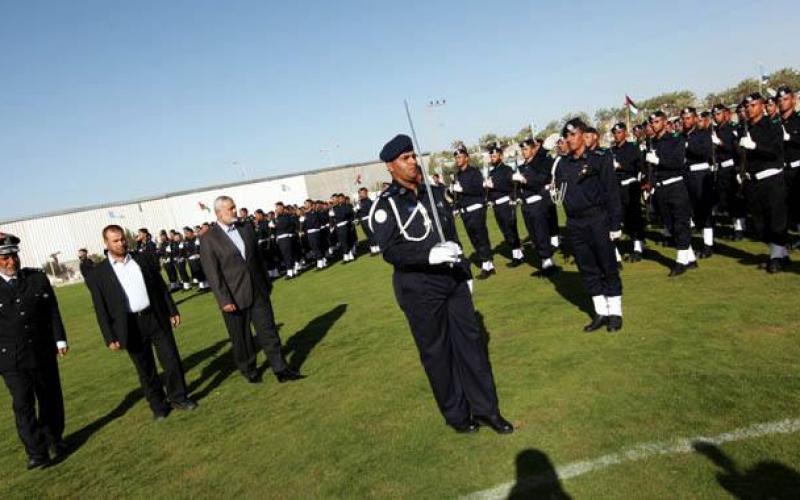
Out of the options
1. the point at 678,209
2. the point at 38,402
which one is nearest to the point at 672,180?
the point at 678,209

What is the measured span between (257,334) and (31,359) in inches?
97.8

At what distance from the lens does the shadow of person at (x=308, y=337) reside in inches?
339

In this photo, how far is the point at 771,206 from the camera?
7797 millimetres

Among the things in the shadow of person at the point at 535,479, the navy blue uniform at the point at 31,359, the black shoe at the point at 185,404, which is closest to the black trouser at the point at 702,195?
the shadow of person at the point at 535,479

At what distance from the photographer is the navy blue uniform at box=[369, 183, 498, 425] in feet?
15.6

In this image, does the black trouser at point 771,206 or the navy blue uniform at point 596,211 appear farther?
the black trouser at point 771,206

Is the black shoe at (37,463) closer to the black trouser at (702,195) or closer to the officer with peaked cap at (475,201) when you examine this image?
the officer with peaked cap at (475,201)

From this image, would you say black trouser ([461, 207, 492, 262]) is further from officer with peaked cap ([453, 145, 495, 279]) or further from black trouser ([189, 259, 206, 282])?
black trouser ([189, 259, 206, 282])

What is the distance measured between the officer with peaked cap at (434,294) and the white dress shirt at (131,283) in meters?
3.60

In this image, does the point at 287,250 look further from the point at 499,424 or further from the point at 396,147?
the point at 499,424

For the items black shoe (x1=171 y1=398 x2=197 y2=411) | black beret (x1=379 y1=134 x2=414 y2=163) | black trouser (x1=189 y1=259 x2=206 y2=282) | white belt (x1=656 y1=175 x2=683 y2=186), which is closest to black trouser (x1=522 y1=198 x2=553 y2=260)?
white belt (x1=656 y1=175 x2=683 y2=186)

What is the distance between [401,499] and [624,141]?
8.98 metres

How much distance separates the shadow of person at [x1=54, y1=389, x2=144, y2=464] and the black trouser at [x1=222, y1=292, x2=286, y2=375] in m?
1.75

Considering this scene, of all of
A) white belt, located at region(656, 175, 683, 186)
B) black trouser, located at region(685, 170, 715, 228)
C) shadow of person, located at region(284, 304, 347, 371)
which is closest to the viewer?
shadow of person, located at region(284, 304, 347, 371)
